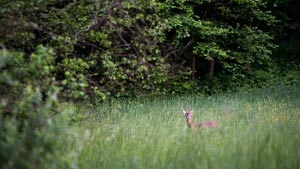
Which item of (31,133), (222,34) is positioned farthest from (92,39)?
(222,34)

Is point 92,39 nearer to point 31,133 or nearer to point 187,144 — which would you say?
point 187,144

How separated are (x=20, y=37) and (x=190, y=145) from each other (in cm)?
283

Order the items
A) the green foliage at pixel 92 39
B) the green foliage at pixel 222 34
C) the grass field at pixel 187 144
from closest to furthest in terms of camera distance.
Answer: the grass field at pixel 187 144
the green foliage at pixel 92 39
the green foliage at pixel 222 34

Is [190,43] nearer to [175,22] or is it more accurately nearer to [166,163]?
[175,22]

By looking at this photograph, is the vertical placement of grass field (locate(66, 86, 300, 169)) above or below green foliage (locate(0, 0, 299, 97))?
below

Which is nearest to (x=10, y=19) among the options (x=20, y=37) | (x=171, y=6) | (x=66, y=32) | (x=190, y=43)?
(x=20, y=37)

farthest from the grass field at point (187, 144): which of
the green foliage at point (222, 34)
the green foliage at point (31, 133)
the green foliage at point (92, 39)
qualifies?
the green foliage at point (222, 34)

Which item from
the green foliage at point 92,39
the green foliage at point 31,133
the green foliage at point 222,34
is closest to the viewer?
the green foliage at point 31,133

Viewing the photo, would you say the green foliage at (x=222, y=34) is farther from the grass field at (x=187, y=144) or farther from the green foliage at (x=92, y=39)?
the green foliage at (x=92, y=39)

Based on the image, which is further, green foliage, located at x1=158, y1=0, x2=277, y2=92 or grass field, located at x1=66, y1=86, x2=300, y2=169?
green foliage, located at x1=158, y1=0, x2=277, y2=92

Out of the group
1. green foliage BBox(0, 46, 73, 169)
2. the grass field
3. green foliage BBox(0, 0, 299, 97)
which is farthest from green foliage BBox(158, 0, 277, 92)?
green foliage BBox(0, 46, 73, 169)

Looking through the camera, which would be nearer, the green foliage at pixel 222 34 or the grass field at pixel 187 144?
the grass field at pixel 187 144

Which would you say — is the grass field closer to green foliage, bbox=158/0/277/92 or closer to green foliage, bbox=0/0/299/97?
green foliage, bbox=0/0/299/97

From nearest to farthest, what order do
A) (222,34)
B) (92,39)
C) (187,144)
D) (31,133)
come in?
(31,133) < (187,144) < (92,39) < (222,34)
